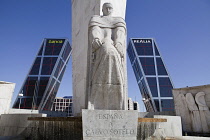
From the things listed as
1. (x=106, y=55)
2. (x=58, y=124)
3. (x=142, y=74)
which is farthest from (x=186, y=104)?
(x=142, y=74)

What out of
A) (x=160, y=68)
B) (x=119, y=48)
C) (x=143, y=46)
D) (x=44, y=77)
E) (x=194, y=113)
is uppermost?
(x=143, y=46)

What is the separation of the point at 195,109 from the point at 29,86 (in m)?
53.3

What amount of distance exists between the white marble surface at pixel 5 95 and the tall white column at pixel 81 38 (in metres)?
3.11

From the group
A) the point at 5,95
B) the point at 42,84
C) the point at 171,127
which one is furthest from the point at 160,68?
the point at 5,95

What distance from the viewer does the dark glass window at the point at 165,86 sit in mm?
48944

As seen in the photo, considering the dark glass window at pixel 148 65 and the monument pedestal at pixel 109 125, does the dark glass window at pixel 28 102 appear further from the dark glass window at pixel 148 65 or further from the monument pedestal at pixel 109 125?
the monument pedestal at pixel 109 125

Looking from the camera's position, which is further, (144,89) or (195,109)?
(144,89)

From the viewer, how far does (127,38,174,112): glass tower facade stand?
48.0 m

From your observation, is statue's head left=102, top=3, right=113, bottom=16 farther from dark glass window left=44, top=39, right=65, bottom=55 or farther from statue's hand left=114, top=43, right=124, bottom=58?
dark glass window left=44, top=39, right=65, bottom=55

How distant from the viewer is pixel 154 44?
190ft

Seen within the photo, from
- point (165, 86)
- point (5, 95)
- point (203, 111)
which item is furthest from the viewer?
point (165, 86)

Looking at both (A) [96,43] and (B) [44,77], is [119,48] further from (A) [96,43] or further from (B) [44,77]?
(B) [44,77]

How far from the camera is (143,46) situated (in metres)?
56.0

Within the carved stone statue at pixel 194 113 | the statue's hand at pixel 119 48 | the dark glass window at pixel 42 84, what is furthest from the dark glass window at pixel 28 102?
the statue's hand at pixel 119 48
